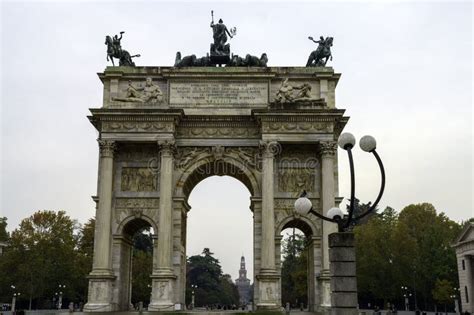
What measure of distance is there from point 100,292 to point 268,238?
28.6 ft

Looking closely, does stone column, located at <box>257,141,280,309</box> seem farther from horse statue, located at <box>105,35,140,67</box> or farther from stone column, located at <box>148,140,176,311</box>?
horse statue, located at <box>105,35,140,67</box>

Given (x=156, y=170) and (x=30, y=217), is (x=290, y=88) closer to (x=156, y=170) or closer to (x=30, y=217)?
(x=156, y=170)

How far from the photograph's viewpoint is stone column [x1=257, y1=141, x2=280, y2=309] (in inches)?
1149

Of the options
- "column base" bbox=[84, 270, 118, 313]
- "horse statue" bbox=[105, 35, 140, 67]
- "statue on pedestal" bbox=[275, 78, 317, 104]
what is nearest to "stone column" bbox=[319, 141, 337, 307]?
"statue on pedestal" bbox=[275, 78, 317, 104]

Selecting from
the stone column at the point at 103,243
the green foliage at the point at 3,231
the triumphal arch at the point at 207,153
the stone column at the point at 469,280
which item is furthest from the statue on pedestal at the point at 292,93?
the green foliage at the point at 3,231

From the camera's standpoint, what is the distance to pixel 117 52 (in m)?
33.8

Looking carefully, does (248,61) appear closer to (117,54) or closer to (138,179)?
(117,54)

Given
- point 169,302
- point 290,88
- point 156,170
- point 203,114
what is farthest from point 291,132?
point 169,302

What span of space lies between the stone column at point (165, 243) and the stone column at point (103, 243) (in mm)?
2377

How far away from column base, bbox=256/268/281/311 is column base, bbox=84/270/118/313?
7.41m

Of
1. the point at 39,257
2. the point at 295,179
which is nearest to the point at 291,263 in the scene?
the point at 39,257

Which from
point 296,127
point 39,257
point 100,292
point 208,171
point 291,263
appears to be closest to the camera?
point 100,292

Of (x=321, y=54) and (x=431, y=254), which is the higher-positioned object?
(x=321, y=54)

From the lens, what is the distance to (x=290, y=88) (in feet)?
106
